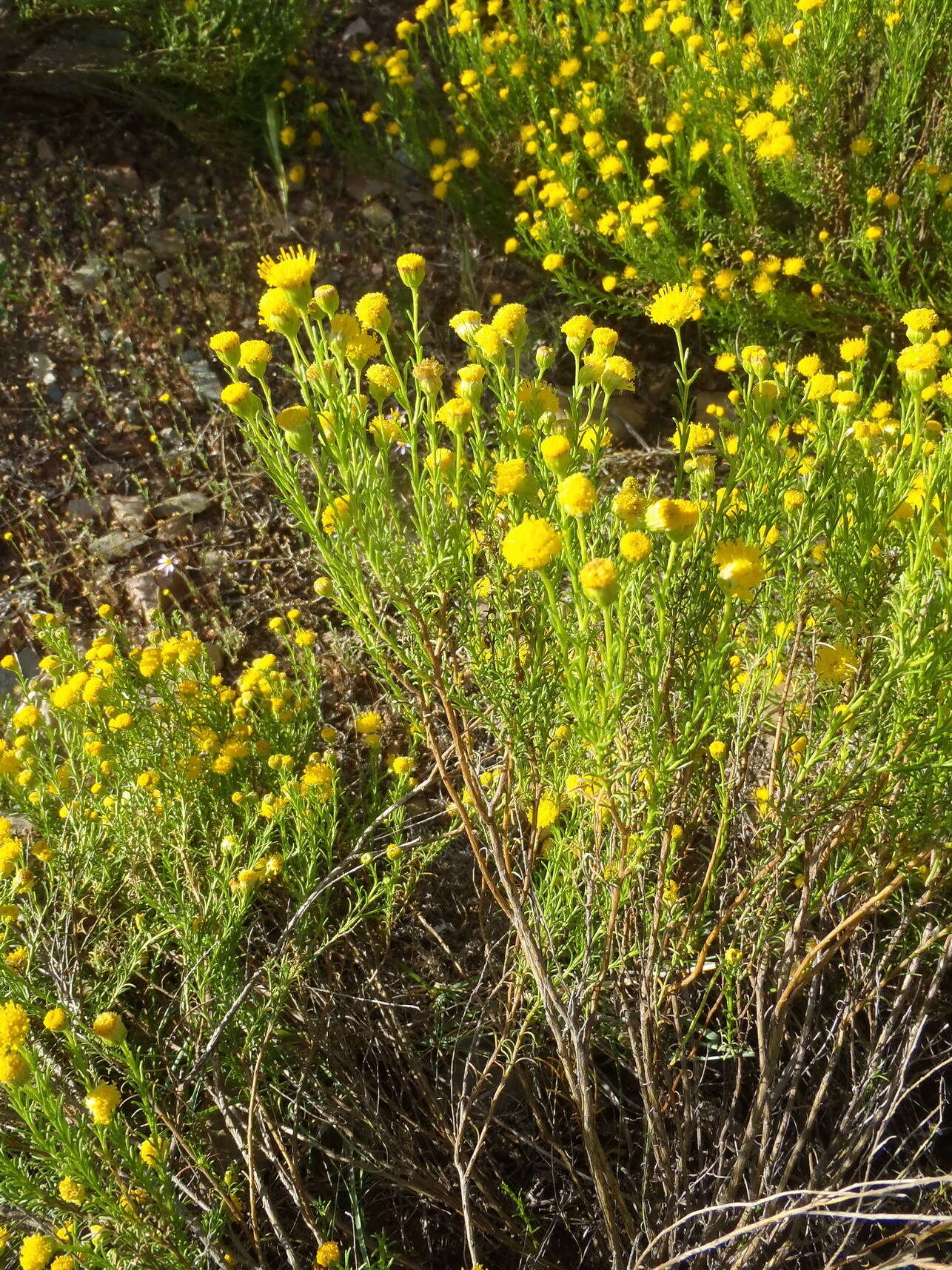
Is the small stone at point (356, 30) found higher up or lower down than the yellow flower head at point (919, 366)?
higher up

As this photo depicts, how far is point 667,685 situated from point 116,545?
2.84 metres

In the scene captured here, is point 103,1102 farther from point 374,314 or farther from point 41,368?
point 41,368

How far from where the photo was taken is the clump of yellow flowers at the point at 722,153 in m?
3.37

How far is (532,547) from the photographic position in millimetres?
1247

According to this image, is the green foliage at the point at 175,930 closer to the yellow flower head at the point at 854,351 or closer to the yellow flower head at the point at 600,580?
the yellow flower head at the point at 600,580

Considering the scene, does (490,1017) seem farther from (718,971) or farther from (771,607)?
(771,607)

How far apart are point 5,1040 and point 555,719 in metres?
1.02

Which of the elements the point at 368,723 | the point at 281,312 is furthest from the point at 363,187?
the point at 281,312

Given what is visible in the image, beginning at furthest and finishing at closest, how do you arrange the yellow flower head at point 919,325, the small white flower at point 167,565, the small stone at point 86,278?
the small stone at point 86,278 → the small white flower at point 167,565 → the yellow flower head at point 919,325

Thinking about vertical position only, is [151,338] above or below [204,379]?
above

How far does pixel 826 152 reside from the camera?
11.8 ft

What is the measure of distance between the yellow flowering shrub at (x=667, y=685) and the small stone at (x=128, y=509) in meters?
2.03

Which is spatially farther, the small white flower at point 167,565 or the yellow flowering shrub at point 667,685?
the small white flower at point 167,565

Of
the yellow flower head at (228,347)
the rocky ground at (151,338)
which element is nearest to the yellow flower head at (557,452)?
the yellow flower head at (228,347)
